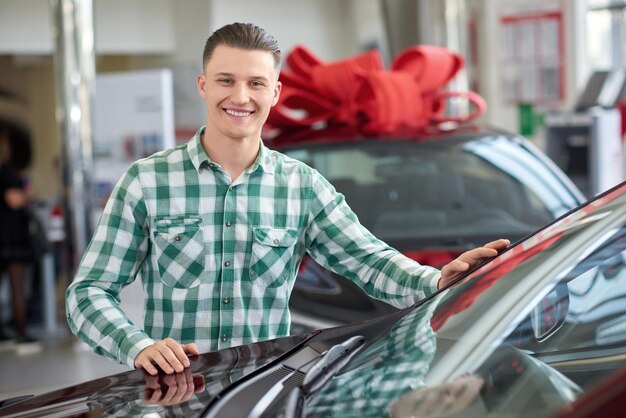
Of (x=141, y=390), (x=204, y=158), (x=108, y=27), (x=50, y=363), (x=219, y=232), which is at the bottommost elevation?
(x=50, y=363)

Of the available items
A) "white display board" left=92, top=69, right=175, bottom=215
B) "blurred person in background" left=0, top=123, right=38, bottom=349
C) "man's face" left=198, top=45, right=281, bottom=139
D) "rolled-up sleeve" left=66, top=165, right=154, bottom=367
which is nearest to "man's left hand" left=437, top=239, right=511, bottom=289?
"man's face" left=198, top=45, right=281, bottom=139

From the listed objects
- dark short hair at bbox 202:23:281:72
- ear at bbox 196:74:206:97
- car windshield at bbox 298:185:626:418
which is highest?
dark short hair at bbox 202:23:281:72

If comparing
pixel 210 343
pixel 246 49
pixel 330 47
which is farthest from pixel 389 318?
pixel 330 47

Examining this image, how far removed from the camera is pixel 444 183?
171 inches

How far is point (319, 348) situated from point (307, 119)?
2989mm

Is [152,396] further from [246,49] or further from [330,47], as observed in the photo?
[330,47]

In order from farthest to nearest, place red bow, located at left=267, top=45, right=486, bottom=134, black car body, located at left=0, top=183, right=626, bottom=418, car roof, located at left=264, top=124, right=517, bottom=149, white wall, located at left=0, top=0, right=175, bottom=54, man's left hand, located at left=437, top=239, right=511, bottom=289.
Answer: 1. white wall, located at left=0, top=0, right=175, bottom=54
2. red bow, located at left=267, top=45, right=486, bottom=134
3. car roof, located at left=264, top=124, right=517, bottom=149
4. man's left hand, located at left=437, top=239, right=511, bottom=289
5. black car body, located at left=0, top=183, right=626, bottom=418

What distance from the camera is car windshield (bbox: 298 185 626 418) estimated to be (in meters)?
1.52

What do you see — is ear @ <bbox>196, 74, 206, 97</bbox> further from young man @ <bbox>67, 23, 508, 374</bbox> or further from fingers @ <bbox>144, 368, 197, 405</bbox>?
fingers @ <bbox>144, 368, 197, 405</bbox>

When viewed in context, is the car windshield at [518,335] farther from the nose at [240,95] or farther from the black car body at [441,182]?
the black car body at [441,182]

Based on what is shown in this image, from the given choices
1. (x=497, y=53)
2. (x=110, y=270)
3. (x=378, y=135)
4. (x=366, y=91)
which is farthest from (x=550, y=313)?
(x=497, y=53)

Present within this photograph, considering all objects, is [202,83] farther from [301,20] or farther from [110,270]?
[301,20]

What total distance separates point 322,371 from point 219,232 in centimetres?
53

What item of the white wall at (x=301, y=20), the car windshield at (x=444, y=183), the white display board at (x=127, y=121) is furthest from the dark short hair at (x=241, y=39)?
the white wall at (x=301, y=20)
